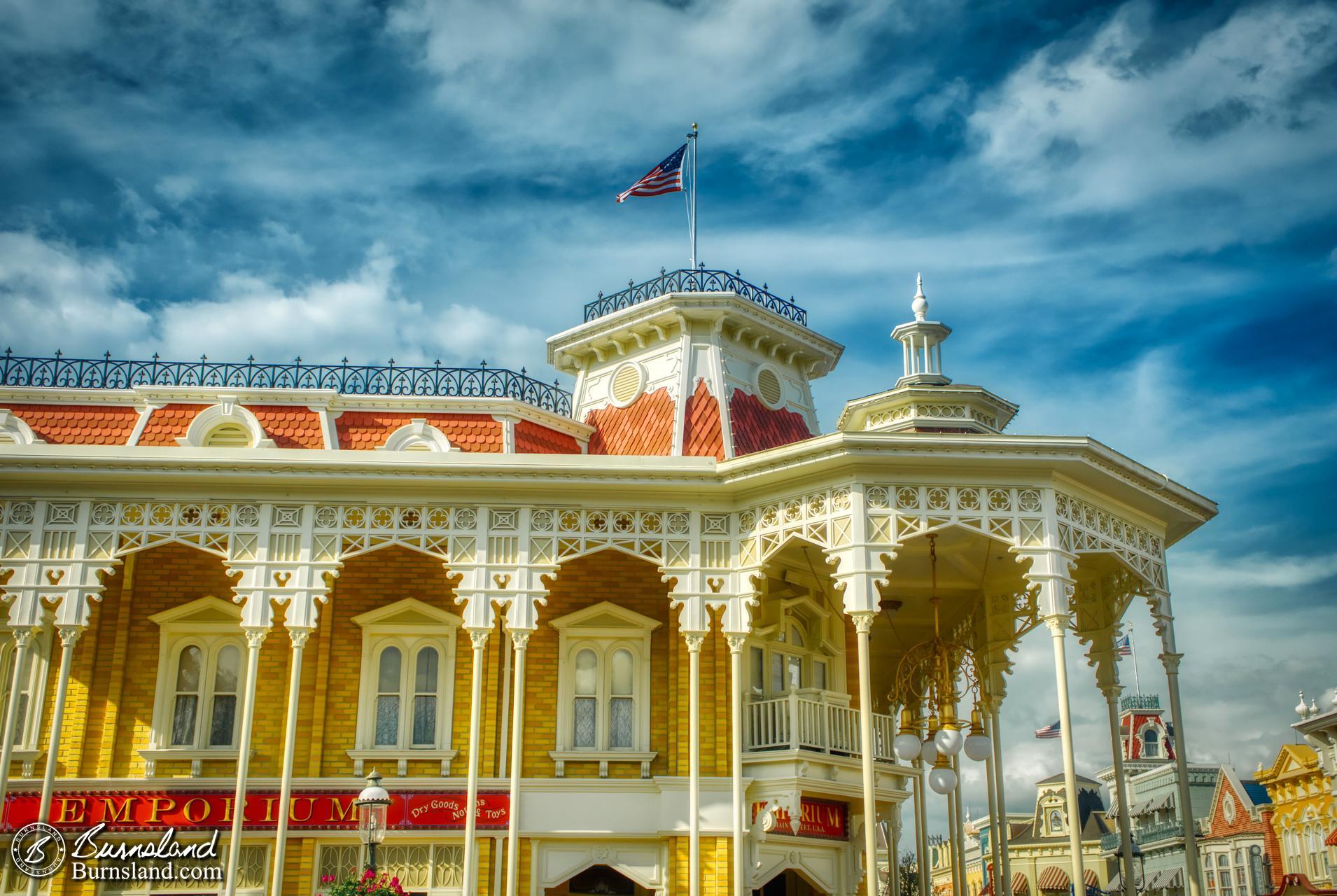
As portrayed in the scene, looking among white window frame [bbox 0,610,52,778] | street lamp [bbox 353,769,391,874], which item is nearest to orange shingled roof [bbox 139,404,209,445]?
white window frame [bbox 0,610,52,778]

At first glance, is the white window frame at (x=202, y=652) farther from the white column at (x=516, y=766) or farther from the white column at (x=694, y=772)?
the white column at (x=694, y=772)

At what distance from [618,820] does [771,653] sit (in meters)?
3.74

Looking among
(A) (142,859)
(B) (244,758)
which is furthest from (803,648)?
(A) (142,859)

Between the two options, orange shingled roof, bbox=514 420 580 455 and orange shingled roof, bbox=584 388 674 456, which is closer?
orange shingled roof, bbox=514 420 580 455

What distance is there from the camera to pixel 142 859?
18625 millimetres

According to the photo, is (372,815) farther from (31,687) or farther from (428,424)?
(428,424)

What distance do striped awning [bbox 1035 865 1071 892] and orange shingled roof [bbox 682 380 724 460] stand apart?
56.3 meters

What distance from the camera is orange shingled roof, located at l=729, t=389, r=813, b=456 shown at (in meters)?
21.6

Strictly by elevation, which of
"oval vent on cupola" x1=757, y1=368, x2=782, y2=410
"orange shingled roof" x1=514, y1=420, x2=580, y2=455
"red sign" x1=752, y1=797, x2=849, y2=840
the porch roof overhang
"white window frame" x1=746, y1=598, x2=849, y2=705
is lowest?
"red sign" x1=752, y1=797, x2=849, y2=840

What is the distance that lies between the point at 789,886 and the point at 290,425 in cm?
1149

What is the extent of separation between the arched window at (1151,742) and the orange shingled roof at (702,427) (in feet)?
229

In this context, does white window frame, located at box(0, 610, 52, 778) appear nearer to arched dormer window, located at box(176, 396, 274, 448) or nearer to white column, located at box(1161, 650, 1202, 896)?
arched dormer window, located at box(176, 396, 274, 448)

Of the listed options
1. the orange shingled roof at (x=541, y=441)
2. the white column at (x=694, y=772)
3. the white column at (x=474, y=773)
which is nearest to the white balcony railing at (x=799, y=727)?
the white column at (x=694, y=772)

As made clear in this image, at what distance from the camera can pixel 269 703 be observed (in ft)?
64.0
